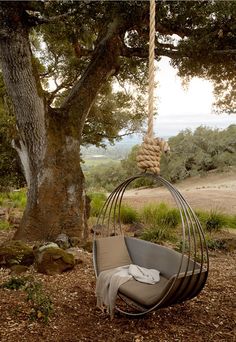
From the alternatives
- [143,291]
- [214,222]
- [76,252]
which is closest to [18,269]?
[76,252]

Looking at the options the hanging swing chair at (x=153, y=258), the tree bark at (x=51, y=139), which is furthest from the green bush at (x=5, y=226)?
the hanging swing chair at (x=153, y=258)

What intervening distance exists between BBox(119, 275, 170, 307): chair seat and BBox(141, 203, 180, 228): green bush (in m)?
4.67

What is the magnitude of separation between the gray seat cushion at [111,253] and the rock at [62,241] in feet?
6.80

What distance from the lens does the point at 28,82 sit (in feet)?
18.9

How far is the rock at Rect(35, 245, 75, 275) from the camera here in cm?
445

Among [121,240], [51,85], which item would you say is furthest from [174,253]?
[51,85]

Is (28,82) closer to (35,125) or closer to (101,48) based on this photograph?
(35,125)

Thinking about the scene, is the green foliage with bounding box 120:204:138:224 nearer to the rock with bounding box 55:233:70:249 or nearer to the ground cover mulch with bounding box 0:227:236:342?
the rock with bounding box 55:233:70:249

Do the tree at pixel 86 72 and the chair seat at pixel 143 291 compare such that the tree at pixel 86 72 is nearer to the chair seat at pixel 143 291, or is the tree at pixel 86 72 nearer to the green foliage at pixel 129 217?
the green foliage at pixel 129 217

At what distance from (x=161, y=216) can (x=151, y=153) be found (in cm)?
551

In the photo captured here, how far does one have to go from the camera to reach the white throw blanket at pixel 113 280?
3268 millimetres

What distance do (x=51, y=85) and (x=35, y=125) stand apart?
3.83 metres

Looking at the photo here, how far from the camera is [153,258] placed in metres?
3.70

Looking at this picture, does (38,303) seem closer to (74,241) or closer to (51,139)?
(74,241)
